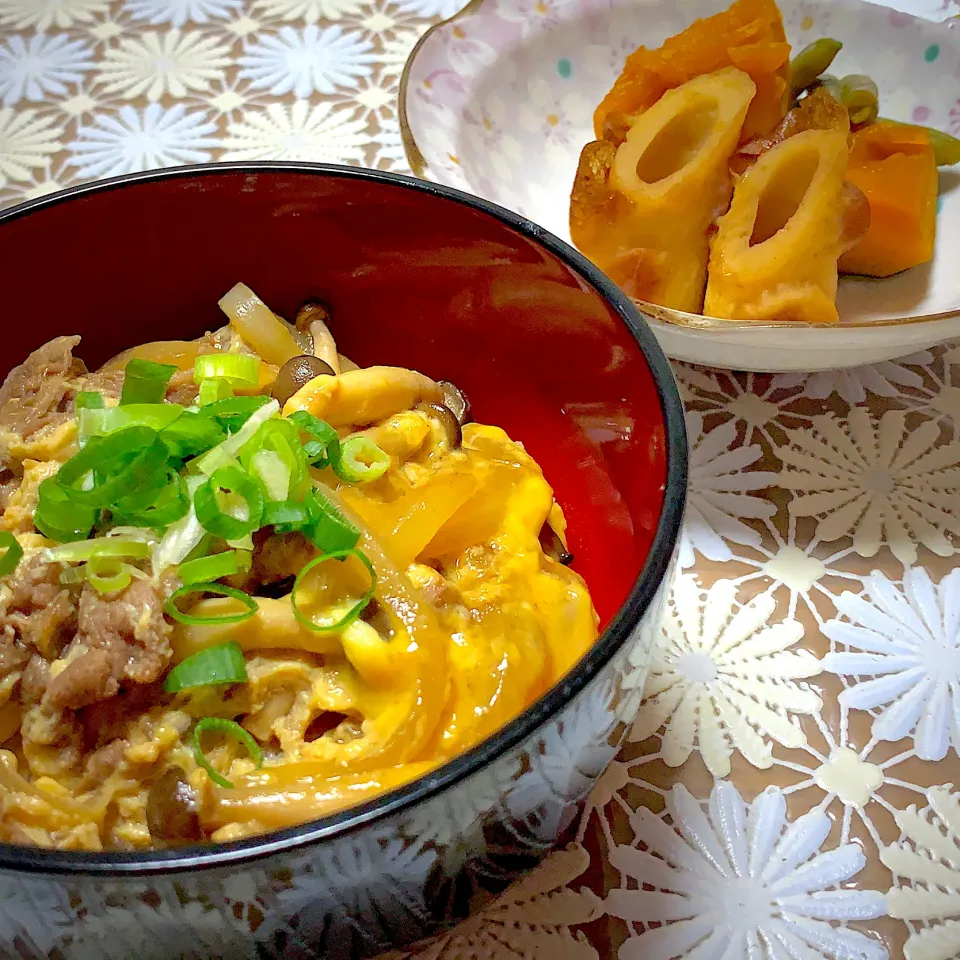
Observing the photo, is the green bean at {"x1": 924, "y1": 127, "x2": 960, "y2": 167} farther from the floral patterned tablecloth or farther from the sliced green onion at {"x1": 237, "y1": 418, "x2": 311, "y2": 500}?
the sliced green onion at {"x1": 237, "y1": 418, "x2": 311, "y2": 500}

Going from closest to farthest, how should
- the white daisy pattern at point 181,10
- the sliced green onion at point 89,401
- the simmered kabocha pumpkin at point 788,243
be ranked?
the sliced green onion at point 89,401 → the simmered kabocha pumpkin at point 788,243 → the white daisy pattern at point 181,10

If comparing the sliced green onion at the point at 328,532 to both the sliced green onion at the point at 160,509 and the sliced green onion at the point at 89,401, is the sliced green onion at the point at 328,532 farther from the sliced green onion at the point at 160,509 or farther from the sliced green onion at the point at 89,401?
the sliced green onion at the point at 89,401

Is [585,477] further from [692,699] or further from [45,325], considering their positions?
[45,325]

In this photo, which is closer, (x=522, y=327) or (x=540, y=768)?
(x=540, y=768)

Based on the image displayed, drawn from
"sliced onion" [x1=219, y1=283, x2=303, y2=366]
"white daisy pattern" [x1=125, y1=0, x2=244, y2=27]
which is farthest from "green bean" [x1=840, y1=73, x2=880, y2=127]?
"white daisy pattern" [x1=125, y1=0, x2=244, y2=27]

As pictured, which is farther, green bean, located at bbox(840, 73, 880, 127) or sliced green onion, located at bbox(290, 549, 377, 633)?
green bean, located at bbox(840, 73, 880, 127)

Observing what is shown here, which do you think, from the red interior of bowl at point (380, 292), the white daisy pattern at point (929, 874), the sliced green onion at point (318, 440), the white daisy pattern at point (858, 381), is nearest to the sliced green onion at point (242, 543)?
the sliced green onion at point (318, 440)

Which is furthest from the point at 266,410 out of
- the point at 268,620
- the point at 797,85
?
the point at 797,85
